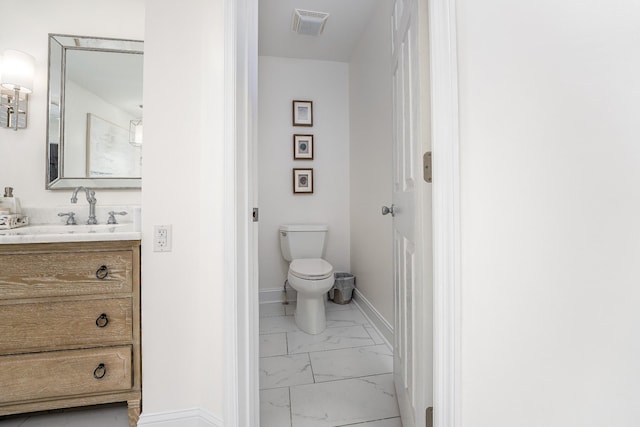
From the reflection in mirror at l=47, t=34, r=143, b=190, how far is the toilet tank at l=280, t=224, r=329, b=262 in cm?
136

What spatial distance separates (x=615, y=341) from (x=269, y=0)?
→ 103 inches

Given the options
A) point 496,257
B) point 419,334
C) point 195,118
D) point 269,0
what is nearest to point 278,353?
point 419,334

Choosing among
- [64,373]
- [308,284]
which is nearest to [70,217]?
[64,373]

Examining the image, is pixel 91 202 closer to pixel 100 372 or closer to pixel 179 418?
pixel 100 372

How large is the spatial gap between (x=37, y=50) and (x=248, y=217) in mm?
1718

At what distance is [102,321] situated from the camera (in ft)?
3.86

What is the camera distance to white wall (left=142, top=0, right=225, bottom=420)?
1.18 m

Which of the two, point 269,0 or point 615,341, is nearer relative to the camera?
point 615,341

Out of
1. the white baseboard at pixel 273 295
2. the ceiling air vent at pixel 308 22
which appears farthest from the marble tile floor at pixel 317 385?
the ceiling air vent at pixel 308 22

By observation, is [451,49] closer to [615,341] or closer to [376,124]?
[615,341]

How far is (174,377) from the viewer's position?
1206mm

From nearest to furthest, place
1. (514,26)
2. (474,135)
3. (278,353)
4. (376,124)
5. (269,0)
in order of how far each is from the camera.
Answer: (514,26), (474,135), (278,353), (269,0), (376,124)

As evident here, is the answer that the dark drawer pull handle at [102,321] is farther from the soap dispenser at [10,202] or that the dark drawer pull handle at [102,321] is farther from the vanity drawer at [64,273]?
the soap dispenser at [10,202]

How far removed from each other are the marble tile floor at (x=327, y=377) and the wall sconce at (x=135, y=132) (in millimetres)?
1556
